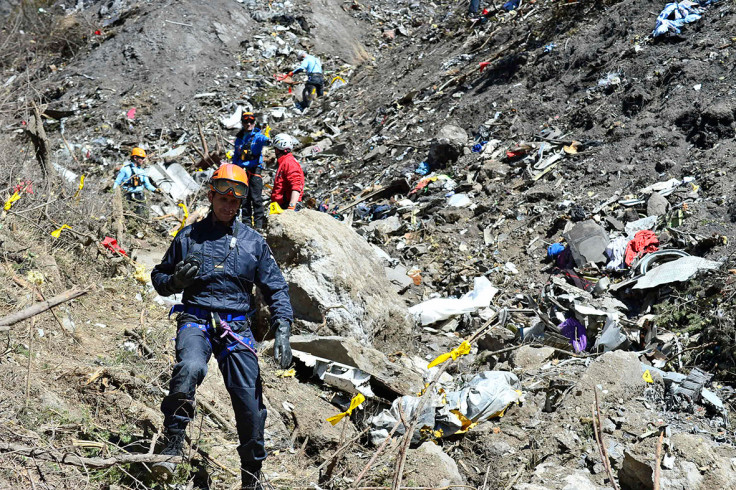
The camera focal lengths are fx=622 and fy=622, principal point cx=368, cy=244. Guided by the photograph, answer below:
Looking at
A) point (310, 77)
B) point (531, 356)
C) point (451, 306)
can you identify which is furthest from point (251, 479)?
point (310, 77)

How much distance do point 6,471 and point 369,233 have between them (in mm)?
6105

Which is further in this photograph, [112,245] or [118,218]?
[118,218]

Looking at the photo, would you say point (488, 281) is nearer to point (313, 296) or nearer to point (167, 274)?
point (313, 296)

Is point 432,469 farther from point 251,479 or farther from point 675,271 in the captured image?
point 675,271

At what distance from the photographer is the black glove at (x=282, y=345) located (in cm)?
311

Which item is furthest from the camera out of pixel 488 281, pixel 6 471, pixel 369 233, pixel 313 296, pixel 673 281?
pixel 369 233

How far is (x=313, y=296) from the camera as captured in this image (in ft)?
17.3

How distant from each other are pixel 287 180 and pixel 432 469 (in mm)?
4275

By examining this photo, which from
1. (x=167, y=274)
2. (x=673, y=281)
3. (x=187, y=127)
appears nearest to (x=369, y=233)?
(x=673, y=281)

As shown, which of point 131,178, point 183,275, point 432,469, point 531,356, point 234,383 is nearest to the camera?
point 183,275

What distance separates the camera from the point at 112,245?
650 cm

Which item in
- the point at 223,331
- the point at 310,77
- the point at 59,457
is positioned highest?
the point at 59,457

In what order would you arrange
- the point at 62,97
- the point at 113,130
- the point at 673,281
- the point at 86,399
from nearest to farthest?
the point at 86,399 → the point at 673,281 → the point at 113,130 → the point at 62,97

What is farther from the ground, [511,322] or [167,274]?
[167,274]
